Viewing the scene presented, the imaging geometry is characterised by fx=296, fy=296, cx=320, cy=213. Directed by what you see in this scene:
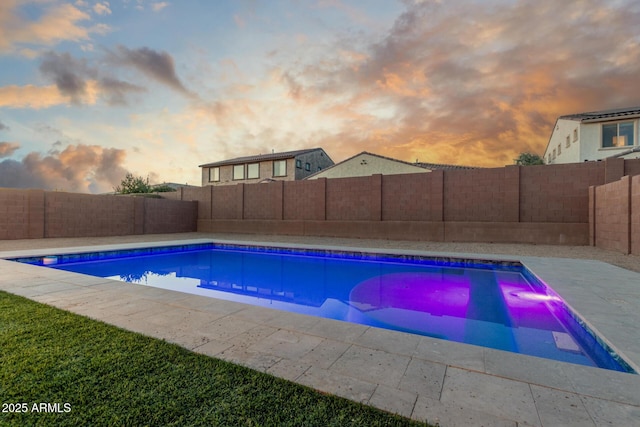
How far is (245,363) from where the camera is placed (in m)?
2.18

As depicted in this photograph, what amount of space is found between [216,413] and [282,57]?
40.1 ft

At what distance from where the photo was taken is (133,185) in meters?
25.9

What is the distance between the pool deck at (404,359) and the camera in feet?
5.58

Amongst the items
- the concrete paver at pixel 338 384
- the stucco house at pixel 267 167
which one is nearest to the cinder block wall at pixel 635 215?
the concrete paver at pixel 338 384

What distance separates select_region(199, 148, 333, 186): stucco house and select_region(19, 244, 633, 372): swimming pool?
46.3ft

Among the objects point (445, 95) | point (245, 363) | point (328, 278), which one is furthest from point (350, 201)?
point (245, 363)

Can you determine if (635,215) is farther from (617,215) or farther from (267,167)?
(267,167)

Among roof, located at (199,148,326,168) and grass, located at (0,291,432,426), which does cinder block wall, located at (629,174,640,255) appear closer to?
grass, located at (0,291,432,426)

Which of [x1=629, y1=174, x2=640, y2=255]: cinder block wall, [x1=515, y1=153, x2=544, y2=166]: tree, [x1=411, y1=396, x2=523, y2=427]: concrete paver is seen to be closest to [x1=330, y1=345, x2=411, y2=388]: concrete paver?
[x1=411, y1=396, x2=523, y2=427]: concrete paver

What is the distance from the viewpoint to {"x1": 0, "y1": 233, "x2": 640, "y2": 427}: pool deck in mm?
1701

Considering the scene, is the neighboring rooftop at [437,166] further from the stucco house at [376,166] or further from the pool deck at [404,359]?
the pool deck at [404,359]

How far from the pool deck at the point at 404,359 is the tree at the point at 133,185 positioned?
965 inches

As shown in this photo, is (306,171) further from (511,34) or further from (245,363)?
(245,363)

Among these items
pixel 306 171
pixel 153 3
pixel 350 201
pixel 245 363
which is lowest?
pixel 245 363
